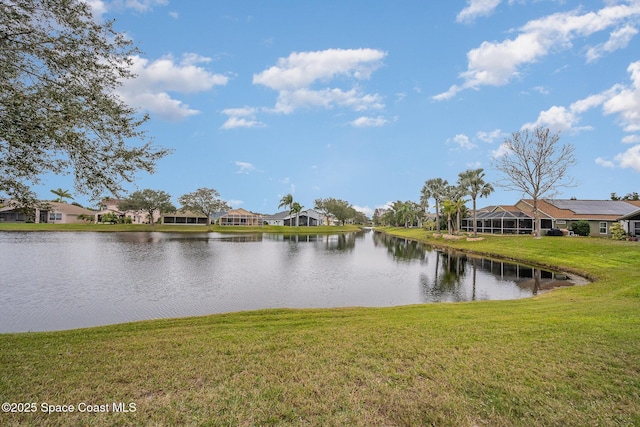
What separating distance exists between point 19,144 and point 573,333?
40.4 ft

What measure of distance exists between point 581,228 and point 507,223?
1155 centimetres

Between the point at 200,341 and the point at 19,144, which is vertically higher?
the point at 19,144

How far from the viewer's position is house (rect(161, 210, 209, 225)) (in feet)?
320

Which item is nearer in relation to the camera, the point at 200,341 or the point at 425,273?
the point at 200,341

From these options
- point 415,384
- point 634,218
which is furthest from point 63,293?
point 634,218

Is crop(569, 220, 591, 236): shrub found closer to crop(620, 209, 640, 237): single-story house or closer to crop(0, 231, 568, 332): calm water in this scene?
crop(620, 209, 640, 237): single-story house

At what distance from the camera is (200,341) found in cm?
700

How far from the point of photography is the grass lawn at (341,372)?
13.1ft

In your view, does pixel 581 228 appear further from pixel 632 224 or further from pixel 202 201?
pixel 202 201

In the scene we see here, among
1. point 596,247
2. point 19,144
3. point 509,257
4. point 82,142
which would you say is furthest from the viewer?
point 509,257

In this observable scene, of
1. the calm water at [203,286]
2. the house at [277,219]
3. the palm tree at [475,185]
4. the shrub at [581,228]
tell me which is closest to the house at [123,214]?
the house at [277,219]

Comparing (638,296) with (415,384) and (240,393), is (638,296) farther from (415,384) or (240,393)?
(240,393)

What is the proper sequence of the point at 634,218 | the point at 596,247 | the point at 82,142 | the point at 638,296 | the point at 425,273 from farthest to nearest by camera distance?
1. the point at 634,218
2. the point at 596,247
3. the point at 425,273
4. the point at 638,296
5. the point at 82,142

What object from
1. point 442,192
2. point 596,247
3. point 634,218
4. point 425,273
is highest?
point 442,192
